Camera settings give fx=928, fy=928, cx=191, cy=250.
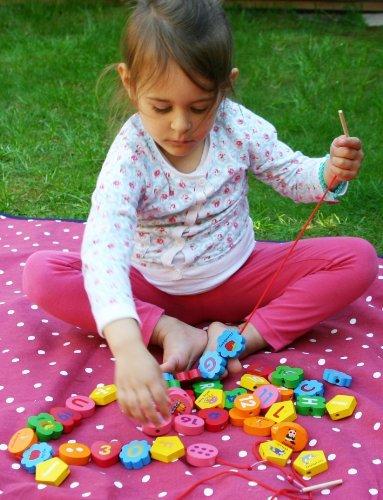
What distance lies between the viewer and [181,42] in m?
1.48

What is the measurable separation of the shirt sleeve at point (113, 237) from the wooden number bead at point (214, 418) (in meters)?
0.24

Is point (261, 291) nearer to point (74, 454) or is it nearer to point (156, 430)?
point (156, 430)


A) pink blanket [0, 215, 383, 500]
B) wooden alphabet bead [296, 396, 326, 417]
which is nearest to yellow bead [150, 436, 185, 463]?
A: pink blanket [0, 215, 383, 500]

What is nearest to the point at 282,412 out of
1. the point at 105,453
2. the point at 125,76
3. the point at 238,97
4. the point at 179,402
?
the point at 179,402

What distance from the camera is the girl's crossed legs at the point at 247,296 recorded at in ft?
5.64

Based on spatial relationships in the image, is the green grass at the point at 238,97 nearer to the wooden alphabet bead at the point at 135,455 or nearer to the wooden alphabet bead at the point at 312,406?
the wooden alphabet bead at the point at 312,406

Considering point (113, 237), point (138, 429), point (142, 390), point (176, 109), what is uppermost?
point (176, 109)

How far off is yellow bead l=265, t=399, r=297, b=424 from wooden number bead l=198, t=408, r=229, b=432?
7cm

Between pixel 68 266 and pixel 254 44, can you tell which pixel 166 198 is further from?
pixel 254 44

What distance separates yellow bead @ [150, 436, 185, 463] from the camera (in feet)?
4.54

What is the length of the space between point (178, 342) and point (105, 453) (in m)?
0.33

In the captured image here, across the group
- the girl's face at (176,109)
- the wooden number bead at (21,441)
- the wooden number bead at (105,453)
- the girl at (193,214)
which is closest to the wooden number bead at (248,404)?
the girl at (193,214)

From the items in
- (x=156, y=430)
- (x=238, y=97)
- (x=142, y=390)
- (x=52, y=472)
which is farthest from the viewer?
(x=238, y=97)

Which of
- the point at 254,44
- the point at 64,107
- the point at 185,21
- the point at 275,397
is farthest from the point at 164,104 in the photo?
the point at 254,44
